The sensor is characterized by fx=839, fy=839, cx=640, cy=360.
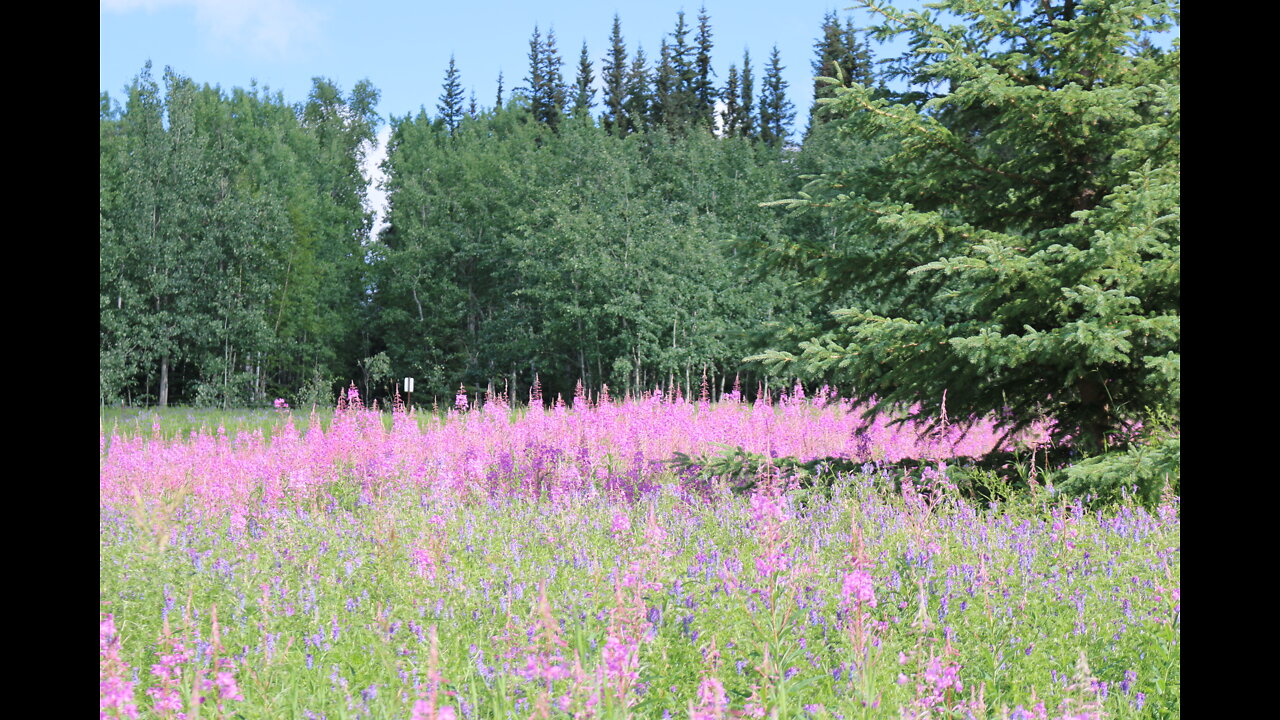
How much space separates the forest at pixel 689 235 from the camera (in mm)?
5602

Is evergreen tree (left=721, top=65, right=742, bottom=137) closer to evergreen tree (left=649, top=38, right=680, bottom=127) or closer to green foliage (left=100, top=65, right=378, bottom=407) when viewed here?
evergreen tree (left=649, top=38, right=680, bottom=127)

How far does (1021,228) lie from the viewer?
6.53 metres

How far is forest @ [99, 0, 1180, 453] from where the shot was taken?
5.60 metres

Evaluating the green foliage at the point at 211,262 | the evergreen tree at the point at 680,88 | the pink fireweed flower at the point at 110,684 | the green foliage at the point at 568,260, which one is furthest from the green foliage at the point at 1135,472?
the evergreen tree at the point at 680,88

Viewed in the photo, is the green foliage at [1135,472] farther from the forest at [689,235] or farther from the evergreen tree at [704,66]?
the evergreen tree at [704,66]

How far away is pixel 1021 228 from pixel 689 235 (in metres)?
23.9

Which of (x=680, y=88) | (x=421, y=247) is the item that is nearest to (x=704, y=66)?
(x=680, y=88)

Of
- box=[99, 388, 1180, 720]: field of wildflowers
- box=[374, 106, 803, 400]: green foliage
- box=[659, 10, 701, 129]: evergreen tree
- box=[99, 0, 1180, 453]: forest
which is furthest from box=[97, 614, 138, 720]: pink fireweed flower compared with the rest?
box=[659, 10, 701, 129]: evergreen tree

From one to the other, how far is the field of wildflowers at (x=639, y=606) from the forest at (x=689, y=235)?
1.06 m

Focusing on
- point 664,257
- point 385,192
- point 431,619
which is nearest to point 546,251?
point 664,257

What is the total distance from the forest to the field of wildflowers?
1059 millimetres

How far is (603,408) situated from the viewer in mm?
11039

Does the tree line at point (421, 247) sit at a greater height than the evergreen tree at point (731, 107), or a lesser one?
lesser

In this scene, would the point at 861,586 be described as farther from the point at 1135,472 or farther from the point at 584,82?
the point at 584,82
